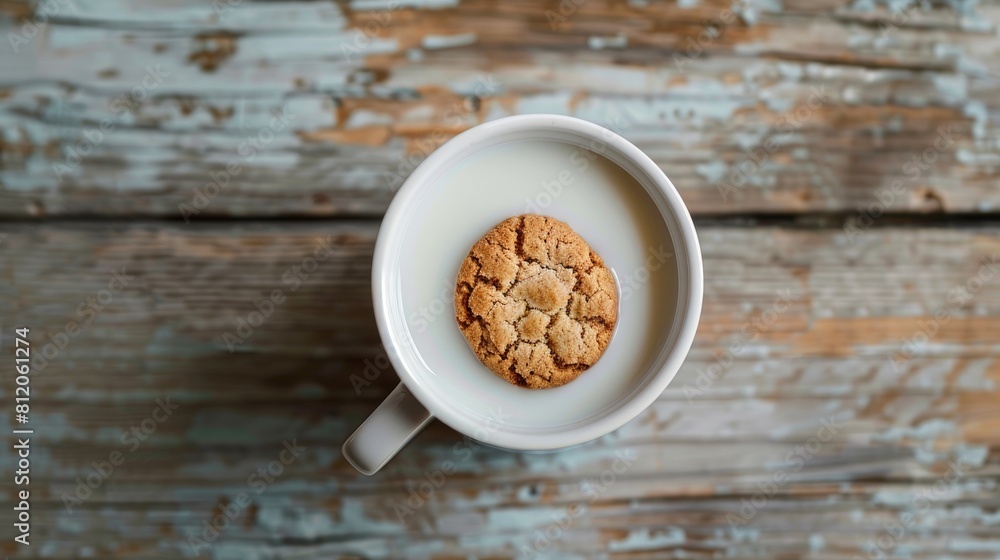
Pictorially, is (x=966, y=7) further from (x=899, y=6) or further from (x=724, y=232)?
(x=724, y=232)

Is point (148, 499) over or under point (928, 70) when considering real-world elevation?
under

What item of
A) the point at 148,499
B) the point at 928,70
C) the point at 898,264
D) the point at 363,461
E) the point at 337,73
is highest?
the point at 928,70

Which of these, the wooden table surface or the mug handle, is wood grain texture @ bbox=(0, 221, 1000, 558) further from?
the mug handle

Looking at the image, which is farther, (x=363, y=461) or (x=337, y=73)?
(x=337, y=73)

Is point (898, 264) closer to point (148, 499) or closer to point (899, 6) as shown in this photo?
point (899, 6)

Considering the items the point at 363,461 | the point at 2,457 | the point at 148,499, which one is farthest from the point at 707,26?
the point at 2,457

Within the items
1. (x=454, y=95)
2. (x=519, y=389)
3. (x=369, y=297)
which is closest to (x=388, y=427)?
(x=519, y=389)

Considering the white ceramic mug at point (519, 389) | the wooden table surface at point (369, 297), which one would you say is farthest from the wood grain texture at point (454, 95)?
the white ceramic mug at point (519, 389)

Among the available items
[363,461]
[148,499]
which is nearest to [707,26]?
[363,461]
